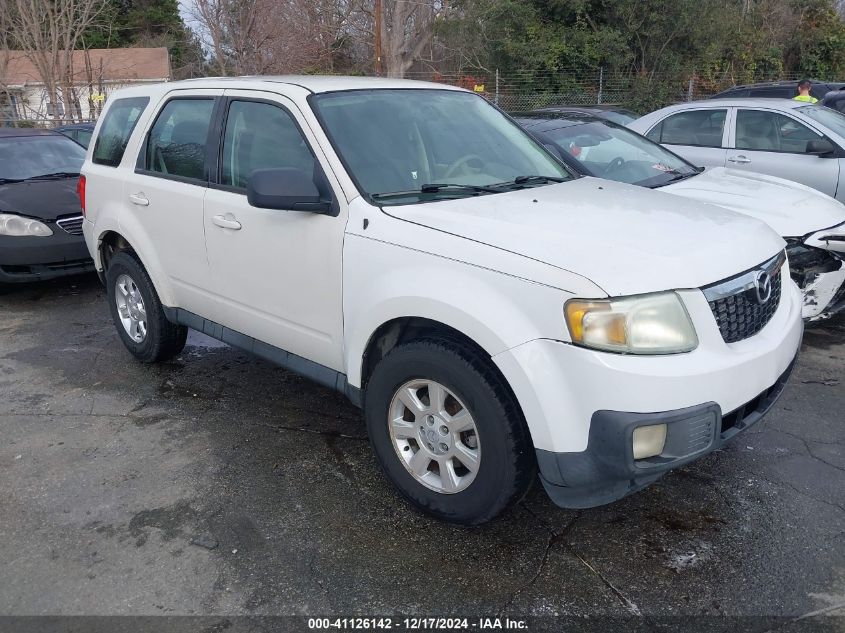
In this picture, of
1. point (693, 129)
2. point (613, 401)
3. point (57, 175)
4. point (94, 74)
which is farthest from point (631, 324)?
point (94, 74)

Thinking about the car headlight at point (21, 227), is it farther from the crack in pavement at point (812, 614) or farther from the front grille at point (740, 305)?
the crack in pavement at point (812, 614)

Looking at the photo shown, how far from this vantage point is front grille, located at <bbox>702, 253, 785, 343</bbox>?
2787 mm

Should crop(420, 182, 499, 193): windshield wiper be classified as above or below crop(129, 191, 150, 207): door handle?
above

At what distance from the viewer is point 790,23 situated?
2527 cm

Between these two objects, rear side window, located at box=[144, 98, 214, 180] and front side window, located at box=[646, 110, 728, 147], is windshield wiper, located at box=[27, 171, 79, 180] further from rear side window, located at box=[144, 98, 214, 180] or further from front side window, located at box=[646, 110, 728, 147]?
front side window, located at box=[646, 110, 728, 147]

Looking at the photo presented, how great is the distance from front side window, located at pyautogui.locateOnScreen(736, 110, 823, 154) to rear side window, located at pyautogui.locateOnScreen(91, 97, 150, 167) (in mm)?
5982

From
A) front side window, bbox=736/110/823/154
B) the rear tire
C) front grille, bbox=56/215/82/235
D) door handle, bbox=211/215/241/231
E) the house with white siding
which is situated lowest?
the rear tire

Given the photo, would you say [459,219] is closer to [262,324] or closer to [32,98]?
[262,324]

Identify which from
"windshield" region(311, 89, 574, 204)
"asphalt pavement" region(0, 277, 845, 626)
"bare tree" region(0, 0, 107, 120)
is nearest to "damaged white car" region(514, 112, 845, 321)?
"asphalt pavement" region(0, 277, 845, 626)

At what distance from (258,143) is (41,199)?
445cm

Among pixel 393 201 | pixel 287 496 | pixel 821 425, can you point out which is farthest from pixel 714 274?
pixel 287 496

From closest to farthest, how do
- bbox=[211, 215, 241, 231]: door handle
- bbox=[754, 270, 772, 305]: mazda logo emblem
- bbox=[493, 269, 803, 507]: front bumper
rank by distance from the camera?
bbox=[493, 269, 803, 507]: front bumper
bbox=[754, 270, 772, 305]: mazda logo emblem
bbox=[211, 215, 241, 231]: door handle

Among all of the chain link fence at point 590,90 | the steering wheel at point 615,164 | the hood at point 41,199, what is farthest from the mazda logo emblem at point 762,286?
the chain link fence at point 590,90

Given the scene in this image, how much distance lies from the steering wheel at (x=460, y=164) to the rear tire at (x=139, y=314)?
7.52 ft
